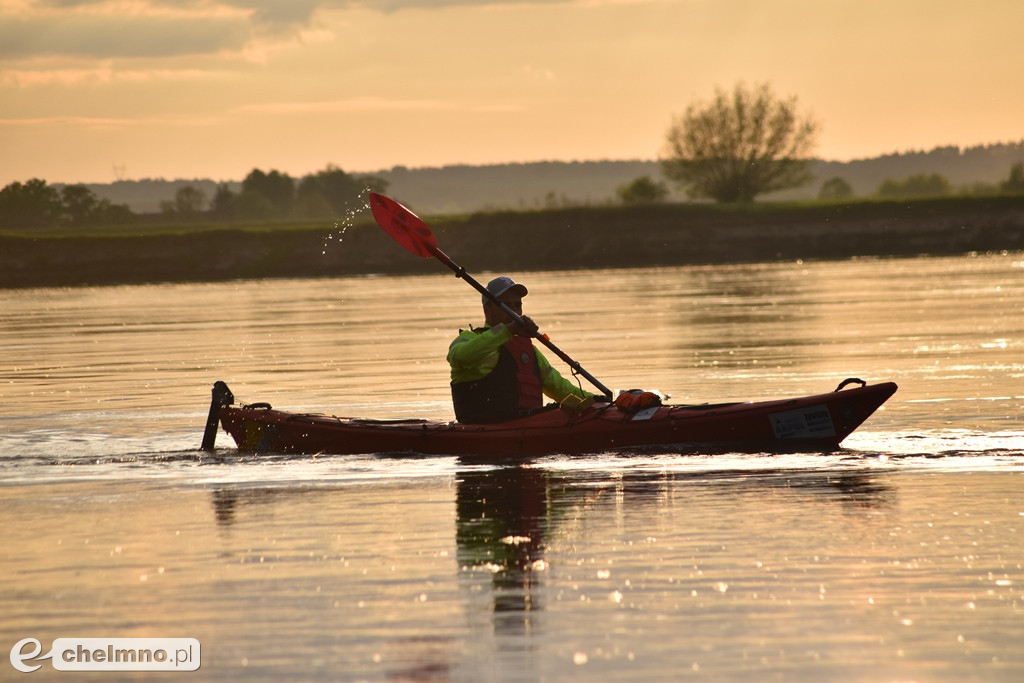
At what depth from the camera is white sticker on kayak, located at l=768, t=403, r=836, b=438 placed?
1307 cm

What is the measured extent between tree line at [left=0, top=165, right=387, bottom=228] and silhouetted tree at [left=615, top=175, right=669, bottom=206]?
14.7 meters

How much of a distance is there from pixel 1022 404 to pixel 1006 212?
186 ft

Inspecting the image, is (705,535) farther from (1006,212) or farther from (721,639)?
(1006,212)

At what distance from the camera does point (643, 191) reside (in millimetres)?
90750

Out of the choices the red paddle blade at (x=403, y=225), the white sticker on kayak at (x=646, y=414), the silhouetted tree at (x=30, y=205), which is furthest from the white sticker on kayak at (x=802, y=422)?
the silhouetted tree at (x=30, y=205)

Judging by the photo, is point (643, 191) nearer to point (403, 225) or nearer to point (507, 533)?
point (403, 225)

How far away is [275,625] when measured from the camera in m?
7.71

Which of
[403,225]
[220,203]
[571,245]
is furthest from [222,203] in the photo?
[403,225]

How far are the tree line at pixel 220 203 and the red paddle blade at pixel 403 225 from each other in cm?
5187

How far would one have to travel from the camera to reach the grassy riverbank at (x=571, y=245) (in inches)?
2739

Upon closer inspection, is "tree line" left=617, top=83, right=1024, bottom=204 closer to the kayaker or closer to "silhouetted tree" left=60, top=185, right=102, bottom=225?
"silhouetted tree" left=60, top=185, right=102, bottom=225

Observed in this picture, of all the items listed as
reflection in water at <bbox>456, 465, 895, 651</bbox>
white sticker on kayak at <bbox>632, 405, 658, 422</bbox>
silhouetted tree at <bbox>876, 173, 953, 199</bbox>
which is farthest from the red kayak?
silhouetted tree at <bbox>876, 173, 953, 199</bbox>

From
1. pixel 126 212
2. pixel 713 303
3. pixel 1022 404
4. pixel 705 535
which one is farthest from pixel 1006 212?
pixel 705 535

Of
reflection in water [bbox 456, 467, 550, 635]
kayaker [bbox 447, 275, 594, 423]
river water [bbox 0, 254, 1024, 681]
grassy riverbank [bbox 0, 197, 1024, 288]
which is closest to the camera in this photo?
river water [bbox 0, 254, 1024, 681]
